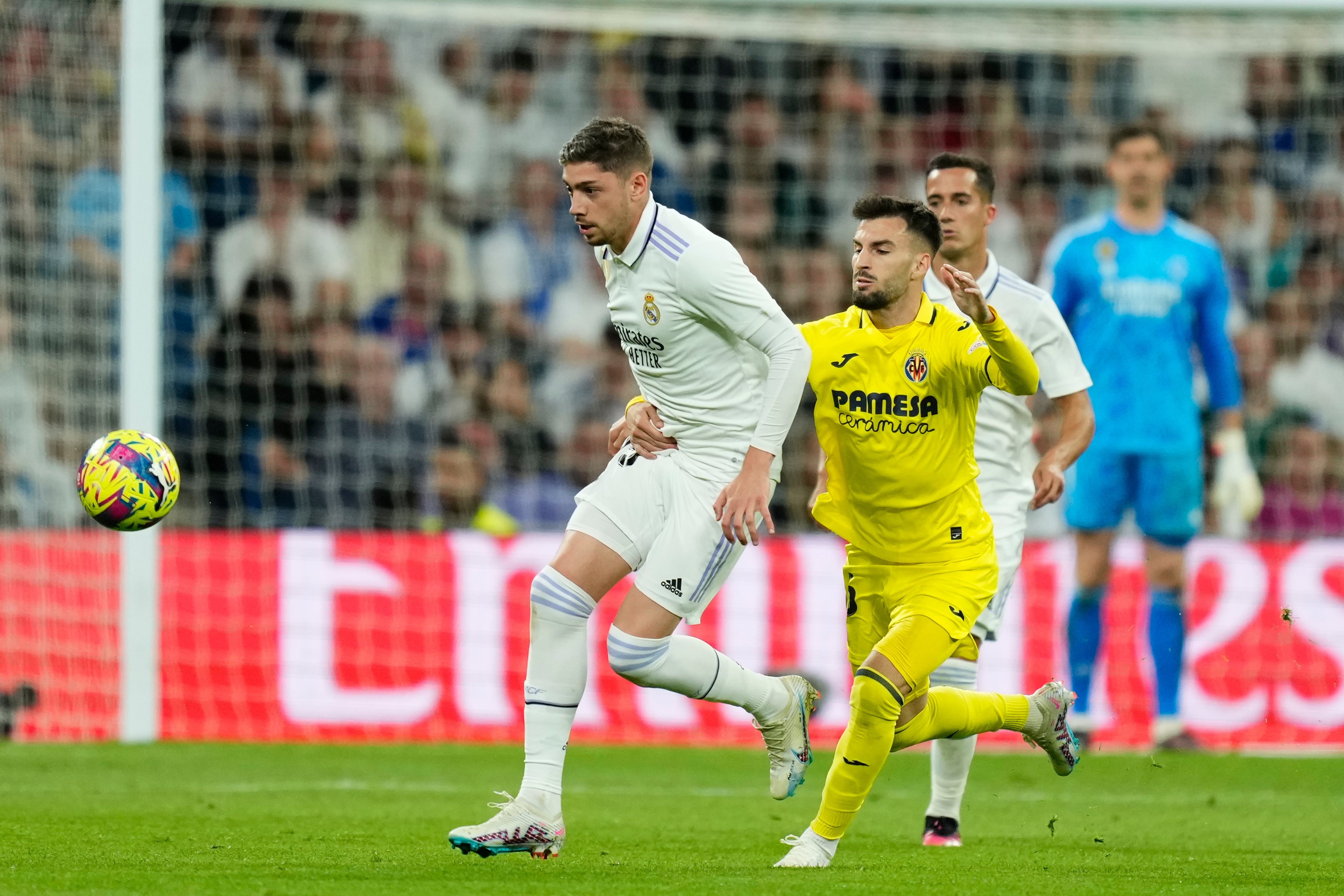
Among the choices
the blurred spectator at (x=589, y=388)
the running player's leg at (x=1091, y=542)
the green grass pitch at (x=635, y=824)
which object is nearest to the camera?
the green grass pitch at (x=635, y=824)

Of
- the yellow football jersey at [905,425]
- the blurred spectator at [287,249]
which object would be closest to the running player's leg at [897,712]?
the yellow football jersey at [905,425]

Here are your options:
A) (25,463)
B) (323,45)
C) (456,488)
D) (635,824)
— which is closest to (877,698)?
(635,824)

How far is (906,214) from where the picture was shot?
19.3ft

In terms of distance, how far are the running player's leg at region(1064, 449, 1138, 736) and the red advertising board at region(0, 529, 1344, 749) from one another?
3.29ft

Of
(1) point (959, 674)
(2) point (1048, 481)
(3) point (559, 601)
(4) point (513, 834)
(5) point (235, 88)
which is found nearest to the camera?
(4) point (513, 834)

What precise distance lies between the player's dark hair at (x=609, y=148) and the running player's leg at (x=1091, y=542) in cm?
437

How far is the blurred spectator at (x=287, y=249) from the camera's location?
12.7 metres

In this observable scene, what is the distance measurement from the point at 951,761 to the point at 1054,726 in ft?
1.47

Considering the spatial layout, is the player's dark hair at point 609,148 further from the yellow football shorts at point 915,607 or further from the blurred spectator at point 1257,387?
the blurred spectator at point 1257,387

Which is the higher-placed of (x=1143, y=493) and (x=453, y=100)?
(x=453, y=100)

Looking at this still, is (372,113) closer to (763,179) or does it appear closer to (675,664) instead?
(763,179)

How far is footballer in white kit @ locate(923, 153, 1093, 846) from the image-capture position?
6.49 m

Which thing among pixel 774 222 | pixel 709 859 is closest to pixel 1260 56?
pixel 774 222

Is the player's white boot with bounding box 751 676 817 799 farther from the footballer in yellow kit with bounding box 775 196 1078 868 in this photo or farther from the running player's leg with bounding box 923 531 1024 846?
the running player's leg with bounding box 923 531 1024 846
